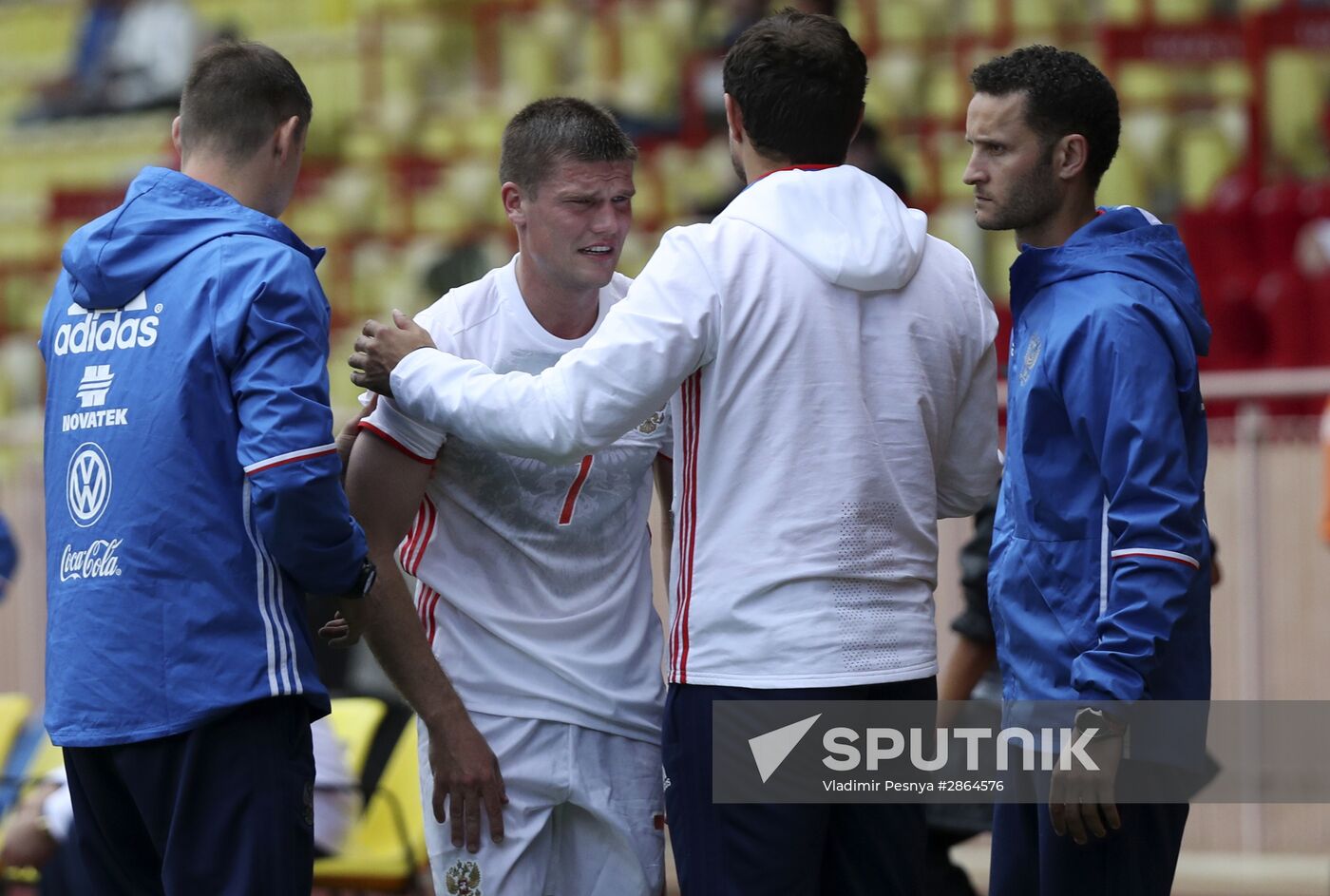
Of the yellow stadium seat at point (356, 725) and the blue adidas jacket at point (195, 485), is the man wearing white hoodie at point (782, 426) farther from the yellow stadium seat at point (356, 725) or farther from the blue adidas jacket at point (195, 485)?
the yellow stadium seat at point (356, 725)

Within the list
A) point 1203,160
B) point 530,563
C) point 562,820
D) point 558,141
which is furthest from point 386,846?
point 1203,160

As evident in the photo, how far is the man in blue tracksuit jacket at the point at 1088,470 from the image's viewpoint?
2562 mm

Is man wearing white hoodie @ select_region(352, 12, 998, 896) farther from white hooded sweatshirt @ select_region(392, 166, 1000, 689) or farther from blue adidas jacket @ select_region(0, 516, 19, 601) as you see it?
blue adidas jacket @ select_region(0, 516, 19, 601)

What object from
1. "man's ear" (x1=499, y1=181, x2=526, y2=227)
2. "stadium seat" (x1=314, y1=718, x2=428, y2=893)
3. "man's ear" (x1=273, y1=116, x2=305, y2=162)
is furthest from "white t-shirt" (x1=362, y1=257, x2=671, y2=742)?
"stadium seat" (x1=314, y1=718, x2=428, y2=893)

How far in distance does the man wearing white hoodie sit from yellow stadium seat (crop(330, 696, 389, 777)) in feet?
10.1

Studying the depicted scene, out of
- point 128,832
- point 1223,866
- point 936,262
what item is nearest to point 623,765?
point 128,832

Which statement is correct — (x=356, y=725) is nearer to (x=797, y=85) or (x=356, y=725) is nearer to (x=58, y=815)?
(x=58, y=815)

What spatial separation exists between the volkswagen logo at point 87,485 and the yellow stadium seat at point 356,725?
113 inches

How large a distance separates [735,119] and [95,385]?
3.51 ft

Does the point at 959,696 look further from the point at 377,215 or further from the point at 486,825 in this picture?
the point at 377,215

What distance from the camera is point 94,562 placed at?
2.78m

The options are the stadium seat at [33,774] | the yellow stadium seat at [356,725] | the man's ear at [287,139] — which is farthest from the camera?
the yellow stadium seat at [356,725]

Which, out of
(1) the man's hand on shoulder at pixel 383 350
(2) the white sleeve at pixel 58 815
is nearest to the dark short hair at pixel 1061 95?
(1) the man's hand on shoulder at pixel 383 350

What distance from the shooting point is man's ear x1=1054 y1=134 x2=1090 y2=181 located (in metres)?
2.83
